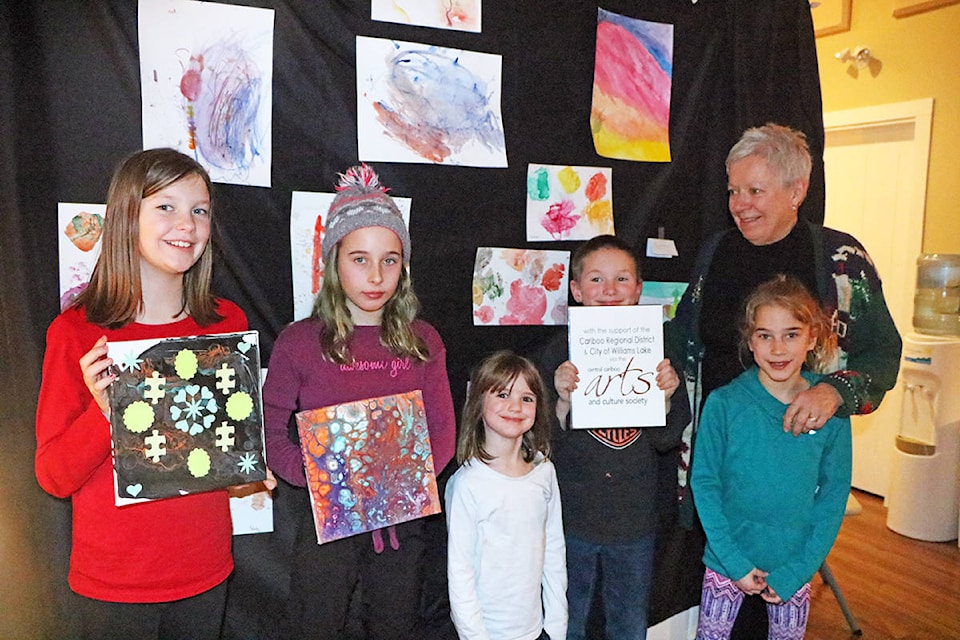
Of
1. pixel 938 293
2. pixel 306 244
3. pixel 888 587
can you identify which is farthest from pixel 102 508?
pixel 938 293

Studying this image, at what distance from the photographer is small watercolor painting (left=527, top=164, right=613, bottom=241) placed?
7.79 feet

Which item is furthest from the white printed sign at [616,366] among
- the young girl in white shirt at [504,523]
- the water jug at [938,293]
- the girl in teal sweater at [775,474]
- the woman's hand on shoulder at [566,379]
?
the water jug at [938,293]

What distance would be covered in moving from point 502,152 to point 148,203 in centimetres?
116

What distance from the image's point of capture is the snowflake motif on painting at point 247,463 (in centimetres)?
152

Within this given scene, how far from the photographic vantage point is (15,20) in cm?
172

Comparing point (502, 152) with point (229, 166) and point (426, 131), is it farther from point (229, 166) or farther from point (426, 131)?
point (229, 166)

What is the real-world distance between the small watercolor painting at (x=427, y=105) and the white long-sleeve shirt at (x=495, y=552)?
978 millimetres

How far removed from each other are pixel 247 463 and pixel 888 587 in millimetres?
3095

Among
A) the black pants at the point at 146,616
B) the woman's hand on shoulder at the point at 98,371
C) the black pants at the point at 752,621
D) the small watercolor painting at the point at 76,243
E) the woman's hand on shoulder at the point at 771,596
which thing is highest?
the small watercolor painting at the point at 76,243

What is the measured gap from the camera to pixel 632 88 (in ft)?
8.20

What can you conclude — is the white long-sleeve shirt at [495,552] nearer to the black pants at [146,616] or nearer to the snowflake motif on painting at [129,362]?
the black pants at [146,616]

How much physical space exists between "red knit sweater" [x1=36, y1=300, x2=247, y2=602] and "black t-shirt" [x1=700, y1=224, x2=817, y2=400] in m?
1.56

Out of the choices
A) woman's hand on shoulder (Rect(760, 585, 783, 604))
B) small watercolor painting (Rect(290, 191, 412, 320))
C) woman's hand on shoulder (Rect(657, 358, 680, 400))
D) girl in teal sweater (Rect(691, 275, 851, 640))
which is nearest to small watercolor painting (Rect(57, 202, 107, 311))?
small watercolor painting (Rect(290, 191, 412, 320))

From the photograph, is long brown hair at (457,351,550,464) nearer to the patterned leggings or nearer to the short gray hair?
the patterned leggings
